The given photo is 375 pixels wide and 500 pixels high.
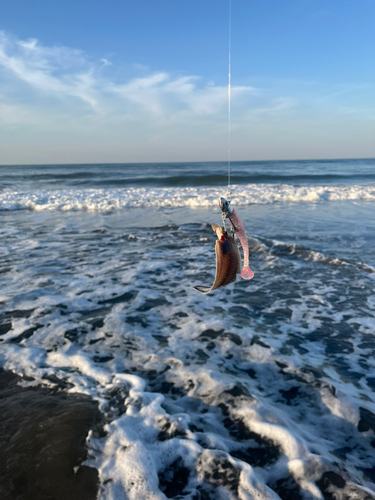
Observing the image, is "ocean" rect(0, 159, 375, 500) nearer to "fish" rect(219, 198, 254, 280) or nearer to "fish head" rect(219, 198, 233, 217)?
"fish" rect(219, 198, 254, 280)

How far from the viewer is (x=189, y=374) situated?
3576mm

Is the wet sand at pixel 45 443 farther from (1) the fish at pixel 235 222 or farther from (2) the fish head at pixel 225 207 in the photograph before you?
(2) the fish head at pixel 225 207

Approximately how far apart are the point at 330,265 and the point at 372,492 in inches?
227

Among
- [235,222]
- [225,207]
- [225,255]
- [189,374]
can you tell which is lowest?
[189,374]

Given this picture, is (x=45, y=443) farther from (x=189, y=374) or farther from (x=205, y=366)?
(x=205, y=366)

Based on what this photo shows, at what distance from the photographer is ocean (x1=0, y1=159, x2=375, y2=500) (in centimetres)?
241

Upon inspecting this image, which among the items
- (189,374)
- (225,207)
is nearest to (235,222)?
(225,207)

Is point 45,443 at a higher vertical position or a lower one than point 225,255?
lower

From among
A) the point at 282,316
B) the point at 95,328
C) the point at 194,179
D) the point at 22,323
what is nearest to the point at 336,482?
the point at 282,316

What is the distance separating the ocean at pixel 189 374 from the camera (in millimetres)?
2408

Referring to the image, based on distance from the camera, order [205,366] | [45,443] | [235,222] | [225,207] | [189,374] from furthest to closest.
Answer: [205,366]
[189,374]
[45,443]
[235,222]
[225,207]

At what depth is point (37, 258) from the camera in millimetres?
7973

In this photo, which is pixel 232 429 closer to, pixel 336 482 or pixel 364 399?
pixel 336 482

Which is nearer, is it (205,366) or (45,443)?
(45,443)
